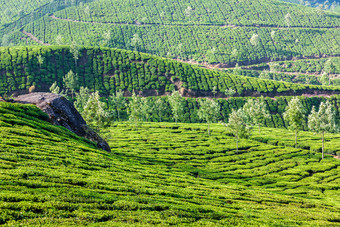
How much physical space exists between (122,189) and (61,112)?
34.5m

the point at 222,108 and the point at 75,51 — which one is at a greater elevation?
the point at 75,51

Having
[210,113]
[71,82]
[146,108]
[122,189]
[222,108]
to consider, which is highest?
[71,82]

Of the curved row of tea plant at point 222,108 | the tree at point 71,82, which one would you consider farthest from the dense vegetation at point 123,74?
the curved row of tea plant at point 222,108

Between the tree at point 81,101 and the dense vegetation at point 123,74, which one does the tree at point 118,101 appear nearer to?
the tree at point 81,101

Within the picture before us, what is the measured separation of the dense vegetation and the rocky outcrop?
84.9 m

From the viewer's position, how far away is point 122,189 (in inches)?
1165

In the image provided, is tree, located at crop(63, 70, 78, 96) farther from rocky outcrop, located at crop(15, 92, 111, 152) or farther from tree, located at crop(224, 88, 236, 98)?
tree, located at crop(224, 88, 236, 98)

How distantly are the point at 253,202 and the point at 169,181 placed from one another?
1303cm

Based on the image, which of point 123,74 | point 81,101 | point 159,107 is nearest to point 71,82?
point 81,101

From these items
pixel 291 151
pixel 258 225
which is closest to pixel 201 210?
pixel 258 225

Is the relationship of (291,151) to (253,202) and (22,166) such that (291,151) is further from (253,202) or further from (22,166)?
(22,166)

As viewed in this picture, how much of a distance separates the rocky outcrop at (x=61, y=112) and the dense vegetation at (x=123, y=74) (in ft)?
279

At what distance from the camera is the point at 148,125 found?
113 m

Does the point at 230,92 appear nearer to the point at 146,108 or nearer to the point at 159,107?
the point at 159,107
